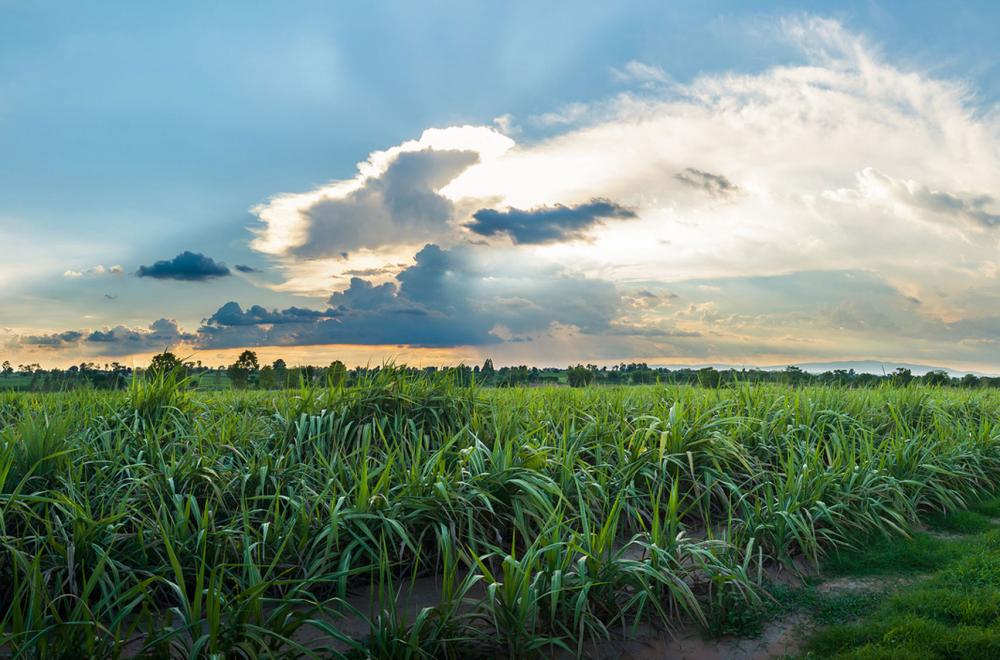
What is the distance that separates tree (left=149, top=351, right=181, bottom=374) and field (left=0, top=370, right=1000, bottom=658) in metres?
0.45

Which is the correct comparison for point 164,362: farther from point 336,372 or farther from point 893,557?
point 893,557

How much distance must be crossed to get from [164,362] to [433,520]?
4580 millimetres

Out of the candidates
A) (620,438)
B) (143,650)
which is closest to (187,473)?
(143,650)

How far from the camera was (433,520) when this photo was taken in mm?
4648

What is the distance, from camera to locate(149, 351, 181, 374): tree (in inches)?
302

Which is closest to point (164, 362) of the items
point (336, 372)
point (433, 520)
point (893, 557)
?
point (336, 372)

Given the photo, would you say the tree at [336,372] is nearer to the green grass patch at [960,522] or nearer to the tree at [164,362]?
the tree at [164,362]

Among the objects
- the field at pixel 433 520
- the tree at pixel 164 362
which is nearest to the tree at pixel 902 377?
the field at pixel 433 520

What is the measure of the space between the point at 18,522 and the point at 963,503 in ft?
24.5

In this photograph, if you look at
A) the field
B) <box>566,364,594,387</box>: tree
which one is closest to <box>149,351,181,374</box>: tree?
the field

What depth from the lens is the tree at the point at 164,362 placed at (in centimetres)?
766

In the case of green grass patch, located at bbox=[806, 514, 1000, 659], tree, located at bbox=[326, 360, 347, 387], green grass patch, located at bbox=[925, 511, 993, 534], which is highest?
tree, located at bbox=[326, 360, 347, 387]

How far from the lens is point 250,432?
6.20 m

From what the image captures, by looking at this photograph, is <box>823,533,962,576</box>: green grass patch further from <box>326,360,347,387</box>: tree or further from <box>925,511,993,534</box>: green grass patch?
<box>326,360,347,387</box>: tree
